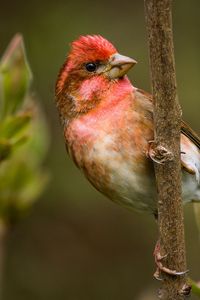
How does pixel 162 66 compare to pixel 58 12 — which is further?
pixel 58 12

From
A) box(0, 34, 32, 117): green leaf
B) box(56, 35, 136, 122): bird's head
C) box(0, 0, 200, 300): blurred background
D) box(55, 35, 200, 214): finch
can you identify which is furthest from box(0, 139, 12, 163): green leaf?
box(0, 0, 200, 300): blurred background

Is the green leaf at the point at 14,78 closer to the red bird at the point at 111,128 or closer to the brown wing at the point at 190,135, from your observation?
the red bird at the point at 111,128

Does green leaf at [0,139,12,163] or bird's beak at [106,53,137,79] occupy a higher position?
bird's beak at [106,53,137,79]

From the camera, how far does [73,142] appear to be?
5137mm

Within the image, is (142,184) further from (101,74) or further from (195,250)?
(195,250)

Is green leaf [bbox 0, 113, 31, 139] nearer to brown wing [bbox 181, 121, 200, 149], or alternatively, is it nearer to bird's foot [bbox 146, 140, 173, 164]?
bird's foot [bbox 146, 140, 173, 164]

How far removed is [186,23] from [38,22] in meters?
1.74

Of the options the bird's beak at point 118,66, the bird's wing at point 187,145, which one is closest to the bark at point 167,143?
the bird's wing at point 187,145

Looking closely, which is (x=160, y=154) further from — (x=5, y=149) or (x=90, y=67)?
(x=90, y=67)

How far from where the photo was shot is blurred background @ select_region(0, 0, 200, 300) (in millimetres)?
8984

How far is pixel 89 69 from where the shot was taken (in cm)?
514

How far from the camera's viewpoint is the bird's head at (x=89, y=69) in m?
5.05

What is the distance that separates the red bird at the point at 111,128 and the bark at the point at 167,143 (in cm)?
37

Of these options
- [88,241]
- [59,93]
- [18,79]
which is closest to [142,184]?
[59,93]
